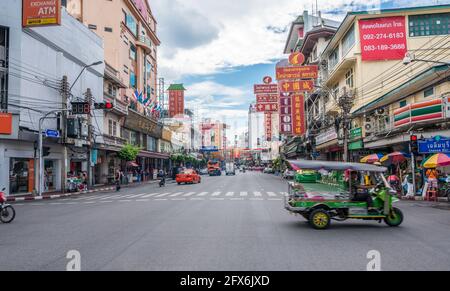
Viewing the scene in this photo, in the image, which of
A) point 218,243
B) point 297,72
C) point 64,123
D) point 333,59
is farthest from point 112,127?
point 218,243

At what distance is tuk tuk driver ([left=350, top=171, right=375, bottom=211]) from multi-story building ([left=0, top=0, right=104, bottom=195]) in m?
21.8

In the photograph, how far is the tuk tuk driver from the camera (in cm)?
1133

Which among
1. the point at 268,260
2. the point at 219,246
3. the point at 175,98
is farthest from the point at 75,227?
the point at 175,98

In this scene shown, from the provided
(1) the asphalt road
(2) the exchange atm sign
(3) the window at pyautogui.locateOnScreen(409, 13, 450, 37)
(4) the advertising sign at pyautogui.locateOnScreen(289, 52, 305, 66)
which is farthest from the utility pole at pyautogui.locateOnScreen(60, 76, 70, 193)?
(3) the window at pyautogui.locateOnScreen(409, 13, 450, 37)

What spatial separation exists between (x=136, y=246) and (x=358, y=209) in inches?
260

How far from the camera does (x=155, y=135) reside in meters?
63.2

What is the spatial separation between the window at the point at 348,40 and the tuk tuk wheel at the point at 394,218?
85.3 feet

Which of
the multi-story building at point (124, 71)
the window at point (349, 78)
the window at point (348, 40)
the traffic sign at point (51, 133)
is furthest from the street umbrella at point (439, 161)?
the multi-story building at point (124, 71)

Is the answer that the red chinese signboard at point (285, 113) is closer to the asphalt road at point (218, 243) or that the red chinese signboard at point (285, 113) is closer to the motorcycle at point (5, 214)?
the asphalt road at point (218, 243)

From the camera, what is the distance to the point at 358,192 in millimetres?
11695

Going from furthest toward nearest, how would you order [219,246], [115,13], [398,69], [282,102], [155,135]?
1. [155,135]
2. [282,102]
3. [115,13]
4. [398,69]
5. [219,246]

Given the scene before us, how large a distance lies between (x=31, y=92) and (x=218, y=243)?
2383 centimetres

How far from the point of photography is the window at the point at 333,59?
1577 inches
